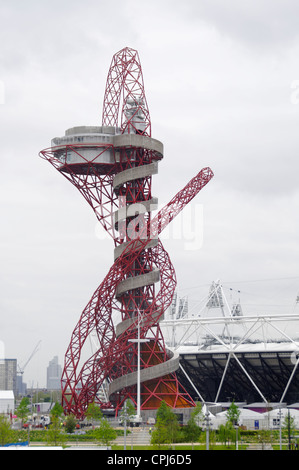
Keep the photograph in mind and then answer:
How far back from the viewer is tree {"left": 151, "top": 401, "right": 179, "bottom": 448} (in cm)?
8750

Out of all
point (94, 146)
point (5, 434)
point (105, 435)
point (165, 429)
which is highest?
point (94, 146)

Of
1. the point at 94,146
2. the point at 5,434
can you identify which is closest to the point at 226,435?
the point at 5,434

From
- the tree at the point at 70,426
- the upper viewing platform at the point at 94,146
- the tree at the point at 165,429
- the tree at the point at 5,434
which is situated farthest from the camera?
the upper viewing platform at the point at 94,146

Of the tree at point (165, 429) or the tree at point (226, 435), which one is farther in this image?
the tree at point (226, 435)

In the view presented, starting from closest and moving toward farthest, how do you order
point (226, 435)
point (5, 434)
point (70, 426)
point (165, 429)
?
point (165, 429) < point (5, 434) < point (226, 435) < point (70, 426)

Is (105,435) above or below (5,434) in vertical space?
below

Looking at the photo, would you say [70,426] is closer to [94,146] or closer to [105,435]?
[105,435]

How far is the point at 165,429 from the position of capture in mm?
90375

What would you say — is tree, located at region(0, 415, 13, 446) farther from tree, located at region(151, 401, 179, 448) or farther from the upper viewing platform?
the upper viewing platform

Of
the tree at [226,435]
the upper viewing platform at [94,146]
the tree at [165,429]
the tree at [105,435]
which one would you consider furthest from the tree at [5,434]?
the upper viewing platform at [94,146]

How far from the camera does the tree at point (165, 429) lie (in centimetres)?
8750

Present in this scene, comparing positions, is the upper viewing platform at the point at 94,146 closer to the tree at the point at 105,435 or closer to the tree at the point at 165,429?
the tree at the point at 165,429
